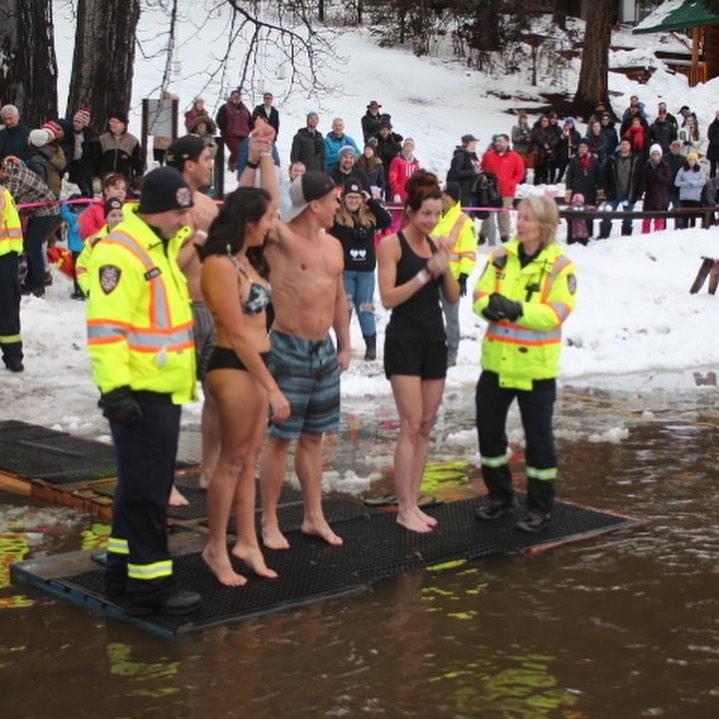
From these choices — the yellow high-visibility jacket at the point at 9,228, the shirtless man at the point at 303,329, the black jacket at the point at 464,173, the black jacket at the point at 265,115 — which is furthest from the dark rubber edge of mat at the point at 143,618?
the black jacket at the point at 265,115

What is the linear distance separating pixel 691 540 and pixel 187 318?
3.18 meters

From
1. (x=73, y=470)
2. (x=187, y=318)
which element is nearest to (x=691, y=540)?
(x=187, y=318)

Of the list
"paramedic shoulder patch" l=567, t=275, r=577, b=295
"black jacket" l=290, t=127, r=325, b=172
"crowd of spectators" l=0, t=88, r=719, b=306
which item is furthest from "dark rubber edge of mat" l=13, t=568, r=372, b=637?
"black jacket" l=290, t=127, r=325, b=172

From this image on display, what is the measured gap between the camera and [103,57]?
61.6ft

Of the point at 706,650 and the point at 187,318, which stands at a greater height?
the point at 187,318

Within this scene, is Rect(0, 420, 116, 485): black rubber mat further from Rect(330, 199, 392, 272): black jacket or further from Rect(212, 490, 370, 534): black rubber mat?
Rect(330, 199, 392, 272): black jacket

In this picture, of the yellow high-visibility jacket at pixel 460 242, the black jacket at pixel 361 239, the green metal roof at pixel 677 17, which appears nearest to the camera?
the yellow high-visibility jacket at pixel 460 242

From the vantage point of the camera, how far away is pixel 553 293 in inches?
289

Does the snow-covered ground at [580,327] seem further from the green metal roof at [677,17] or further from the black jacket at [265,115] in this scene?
the green metal roof at [677,17]

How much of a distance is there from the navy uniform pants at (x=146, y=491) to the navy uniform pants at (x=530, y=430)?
7.24ft

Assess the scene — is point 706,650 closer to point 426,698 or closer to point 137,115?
point 426,698

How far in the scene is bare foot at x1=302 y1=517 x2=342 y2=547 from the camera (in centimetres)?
709

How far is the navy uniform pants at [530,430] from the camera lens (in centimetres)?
745

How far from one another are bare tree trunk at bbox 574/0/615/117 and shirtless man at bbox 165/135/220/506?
27635mm
